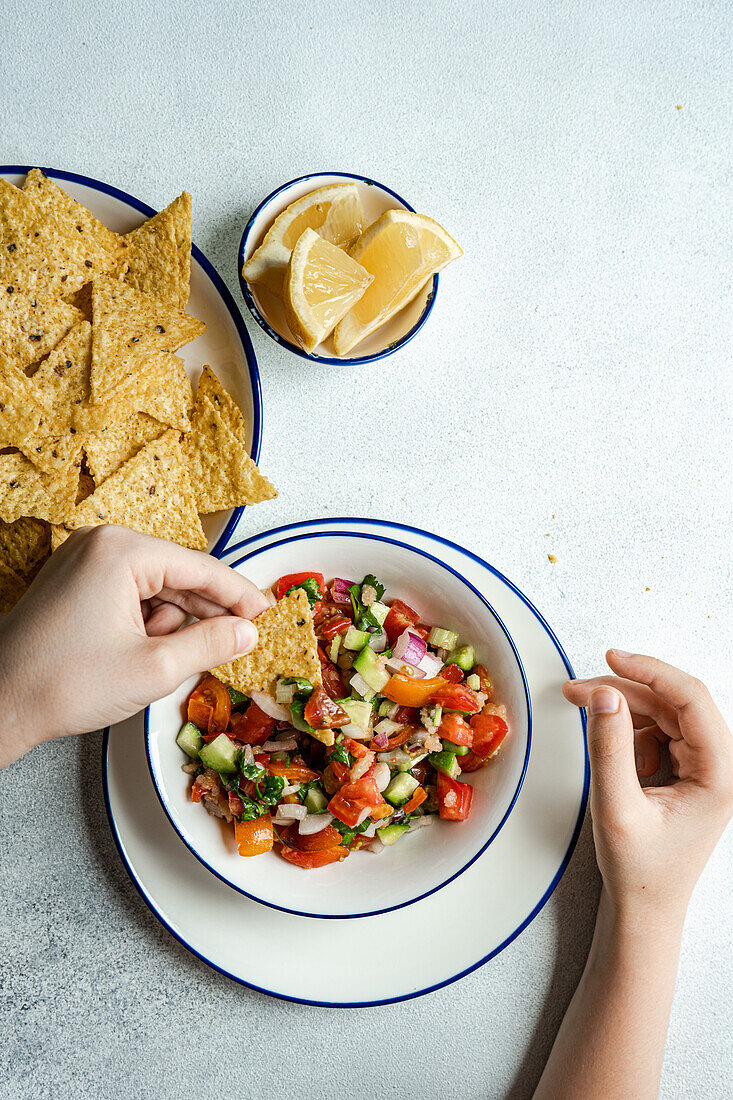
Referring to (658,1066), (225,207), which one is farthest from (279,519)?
(658,1066)

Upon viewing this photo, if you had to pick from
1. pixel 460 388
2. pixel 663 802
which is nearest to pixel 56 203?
pixel 460 388

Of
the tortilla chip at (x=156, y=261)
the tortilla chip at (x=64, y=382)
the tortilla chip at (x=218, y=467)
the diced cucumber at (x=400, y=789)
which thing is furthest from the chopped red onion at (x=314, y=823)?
the tortilla chip at (x=156, y=261)

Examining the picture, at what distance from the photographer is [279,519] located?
186 centimetres

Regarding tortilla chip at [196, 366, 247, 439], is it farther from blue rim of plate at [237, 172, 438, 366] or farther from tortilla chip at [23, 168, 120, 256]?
tortilla chip at [23, 168, 120, 256]

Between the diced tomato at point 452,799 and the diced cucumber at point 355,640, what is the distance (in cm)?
35

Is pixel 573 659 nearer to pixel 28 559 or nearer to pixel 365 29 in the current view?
pixel 28 559

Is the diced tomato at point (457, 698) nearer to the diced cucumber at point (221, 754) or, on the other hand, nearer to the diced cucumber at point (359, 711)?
the diced cucumber at point (359, 711)

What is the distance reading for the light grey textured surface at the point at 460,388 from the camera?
1.82m

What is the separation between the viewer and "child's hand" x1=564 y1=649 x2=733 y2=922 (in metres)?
1.72

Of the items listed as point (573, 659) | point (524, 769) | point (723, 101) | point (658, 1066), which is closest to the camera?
point (524, 769)

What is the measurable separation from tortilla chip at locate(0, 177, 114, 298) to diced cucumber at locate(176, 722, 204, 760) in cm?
101

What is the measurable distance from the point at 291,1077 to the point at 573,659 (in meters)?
1.22

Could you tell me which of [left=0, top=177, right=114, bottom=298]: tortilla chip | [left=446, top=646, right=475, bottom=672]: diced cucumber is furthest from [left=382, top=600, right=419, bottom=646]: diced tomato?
[left=0, top=177, right=114, bottom=298]: tortilla chip

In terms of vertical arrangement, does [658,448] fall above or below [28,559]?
above
